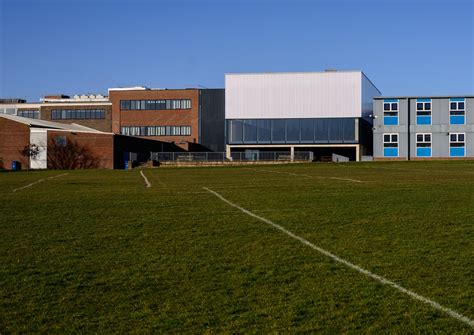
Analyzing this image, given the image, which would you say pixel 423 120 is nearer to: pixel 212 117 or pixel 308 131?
pixel 308 131

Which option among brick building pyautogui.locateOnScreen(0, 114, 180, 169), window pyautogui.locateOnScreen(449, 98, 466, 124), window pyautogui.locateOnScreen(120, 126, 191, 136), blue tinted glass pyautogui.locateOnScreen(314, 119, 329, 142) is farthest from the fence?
window pyautogui.locateOnScreen(120, 126, 191, 136)

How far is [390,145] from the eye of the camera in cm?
7456

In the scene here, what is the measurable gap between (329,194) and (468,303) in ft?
49.3

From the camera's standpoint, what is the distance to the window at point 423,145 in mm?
73312

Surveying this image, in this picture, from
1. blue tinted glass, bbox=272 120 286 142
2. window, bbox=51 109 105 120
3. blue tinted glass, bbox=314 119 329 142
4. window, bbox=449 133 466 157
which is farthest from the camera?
window, bbox=51 109 105 120

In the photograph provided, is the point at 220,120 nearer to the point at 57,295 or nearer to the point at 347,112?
the point at 347,112

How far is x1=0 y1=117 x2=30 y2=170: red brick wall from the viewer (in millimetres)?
76375

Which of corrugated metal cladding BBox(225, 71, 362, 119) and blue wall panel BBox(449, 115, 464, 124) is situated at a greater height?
corrugated metal cladding BBox(225, 71, 362, 119)

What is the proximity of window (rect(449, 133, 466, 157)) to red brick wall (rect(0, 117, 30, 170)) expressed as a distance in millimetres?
48467

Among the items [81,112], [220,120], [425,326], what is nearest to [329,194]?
[425,326]

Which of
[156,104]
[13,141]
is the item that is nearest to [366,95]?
[156,104]

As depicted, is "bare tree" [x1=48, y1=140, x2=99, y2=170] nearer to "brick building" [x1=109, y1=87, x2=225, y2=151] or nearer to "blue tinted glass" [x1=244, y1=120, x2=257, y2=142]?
"blue tinted glass" [x1=244, y1=120, x2=257, y2=142]

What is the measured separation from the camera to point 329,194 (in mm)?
21594

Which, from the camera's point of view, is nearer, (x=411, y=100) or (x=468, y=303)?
(x=468, y=303)
